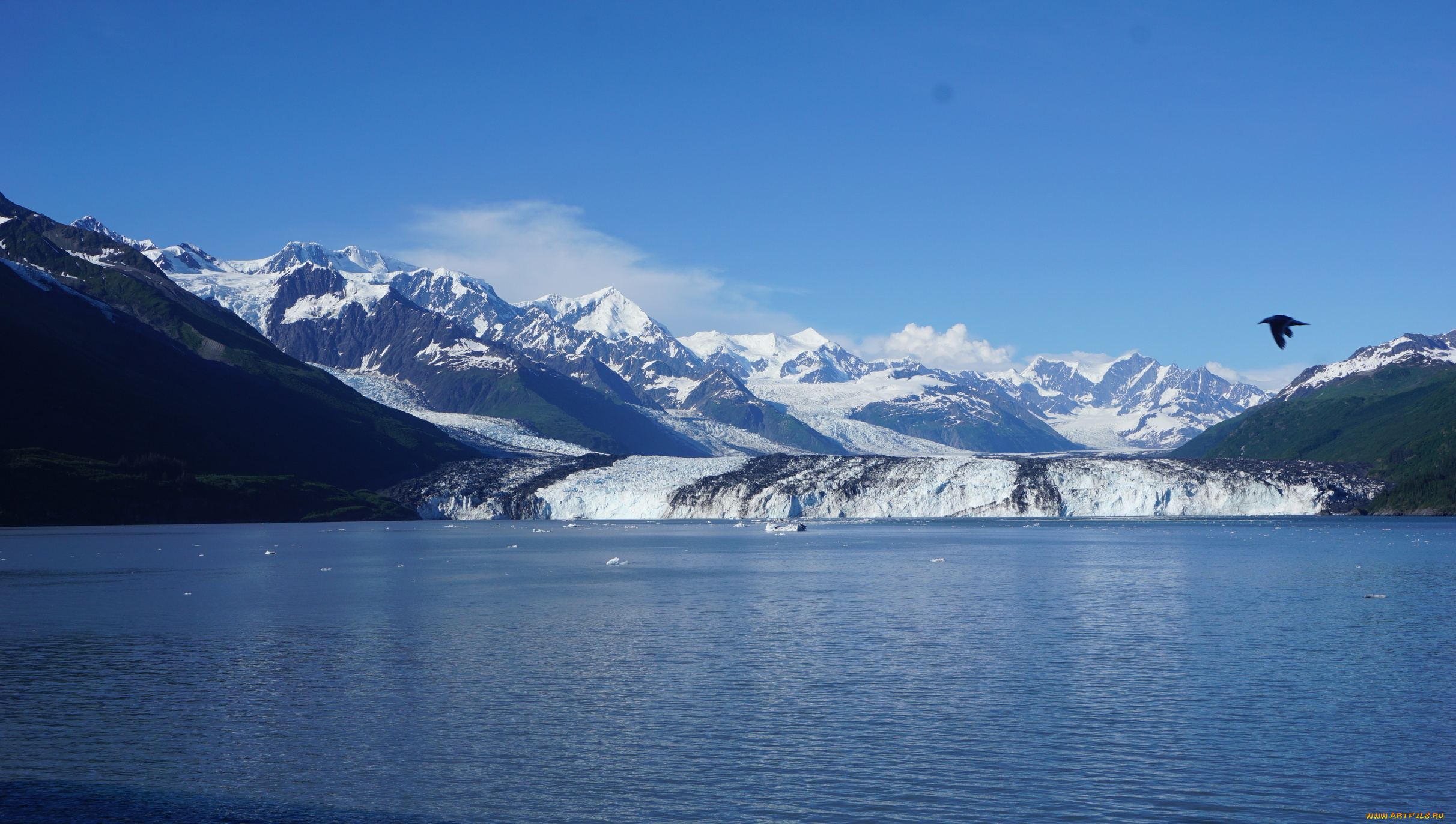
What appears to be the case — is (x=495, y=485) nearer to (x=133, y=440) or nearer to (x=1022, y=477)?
(x=133, y=440)

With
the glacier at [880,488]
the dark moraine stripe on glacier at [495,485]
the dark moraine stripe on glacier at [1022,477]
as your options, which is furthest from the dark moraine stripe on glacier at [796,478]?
the dark moraine stripe on glacier at [495,485]

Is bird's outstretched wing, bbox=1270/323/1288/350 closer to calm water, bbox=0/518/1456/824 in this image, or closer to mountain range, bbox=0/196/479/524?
calm water, bbox=0/518/1456/824

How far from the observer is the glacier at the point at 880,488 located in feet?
478

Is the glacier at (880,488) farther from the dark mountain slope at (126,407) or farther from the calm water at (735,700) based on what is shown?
the calm water at (735,700)

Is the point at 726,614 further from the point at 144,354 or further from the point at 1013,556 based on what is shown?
the point at 144,354

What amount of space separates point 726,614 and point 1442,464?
153 m

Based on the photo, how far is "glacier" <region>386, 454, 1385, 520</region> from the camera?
146 m

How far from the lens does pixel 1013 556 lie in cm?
6756

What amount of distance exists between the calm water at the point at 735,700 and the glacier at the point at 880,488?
98.9m

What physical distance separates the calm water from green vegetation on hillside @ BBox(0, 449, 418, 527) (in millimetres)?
86485

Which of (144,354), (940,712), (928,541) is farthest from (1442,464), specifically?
(144,354)

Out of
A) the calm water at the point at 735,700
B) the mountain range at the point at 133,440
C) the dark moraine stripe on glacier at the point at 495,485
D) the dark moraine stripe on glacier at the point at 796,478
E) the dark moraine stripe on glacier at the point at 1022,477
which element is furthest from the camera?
the dark moraine stripe on glacier at the point at 495,485

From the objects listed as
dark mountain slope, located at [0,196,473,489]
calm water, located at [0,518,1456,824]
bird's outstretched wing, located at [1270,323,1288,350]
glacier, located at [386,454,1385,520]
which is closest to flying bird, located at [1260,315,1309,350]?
bird's outstretched wing, located at [1270,323,1288,350]

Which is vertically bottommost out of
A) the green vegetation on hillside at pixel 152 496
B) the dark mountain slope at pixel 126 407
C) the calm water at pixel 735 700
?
the calm water at pixel 735 700
